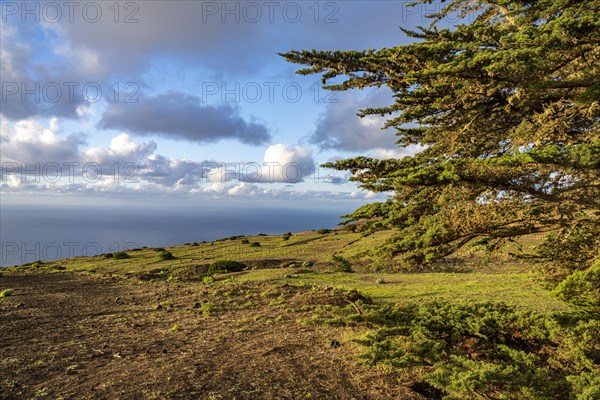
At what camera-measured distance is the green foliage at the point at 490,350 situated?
5.50 m

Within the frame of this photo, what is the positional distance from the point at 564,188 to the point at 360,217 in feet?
11.5

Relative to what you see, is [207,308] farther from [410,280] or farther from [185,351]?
[410,280]

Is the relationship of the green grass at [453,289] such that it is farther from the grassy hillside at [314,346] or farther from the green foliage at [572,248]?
the green foliage at [572,248]

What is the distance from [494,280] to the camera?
1814 cm

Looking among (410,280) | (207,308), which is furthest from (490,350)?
(410,280)

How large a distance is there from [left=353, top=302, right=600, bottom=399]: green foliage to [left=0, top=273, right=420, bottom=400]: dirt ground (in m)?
0.75

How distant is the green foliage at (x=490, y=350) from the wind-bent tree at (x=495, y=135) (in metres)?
1.45

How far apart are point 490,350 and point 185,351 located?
22.4ft

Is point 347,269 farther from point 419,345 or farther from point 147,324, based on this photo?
point 419,345

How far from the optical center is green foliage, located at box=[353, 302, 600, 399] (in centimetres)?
550

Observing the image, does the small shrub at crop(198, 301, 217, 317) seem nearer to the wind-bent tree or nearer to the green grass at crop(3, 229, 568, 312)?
the green grass at crop(3, 229, 568, 312)

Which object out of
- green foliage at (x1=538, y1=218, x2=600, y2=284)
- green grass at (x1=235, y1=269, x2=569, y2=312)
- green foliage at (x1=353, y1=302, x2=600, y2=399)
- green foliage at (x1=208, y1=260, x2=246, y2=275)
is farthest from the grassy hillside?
green foliage at (x1=208, y1=260, x2=246, y2=275)

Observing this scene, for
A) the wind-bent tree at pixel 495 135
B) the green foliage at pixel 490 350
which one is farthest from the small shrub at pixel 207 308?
the wind-bent tree at pixel 495 135

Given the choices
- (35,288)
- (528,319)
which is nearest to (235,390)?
(528,319)
